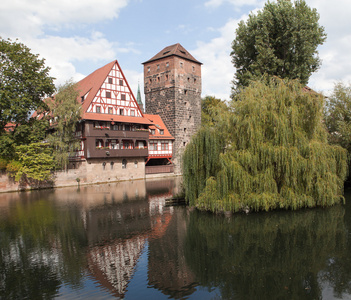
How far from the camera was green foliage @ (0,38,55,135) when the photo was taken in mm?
28734

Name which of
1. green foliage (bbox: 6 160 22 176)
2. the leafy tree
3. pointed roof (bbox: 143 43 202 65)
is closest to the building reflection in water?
green foliage (bbox: 6 160 22 176)

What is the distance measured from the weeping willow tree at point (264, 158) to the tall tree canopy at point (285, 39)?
34.3 ft

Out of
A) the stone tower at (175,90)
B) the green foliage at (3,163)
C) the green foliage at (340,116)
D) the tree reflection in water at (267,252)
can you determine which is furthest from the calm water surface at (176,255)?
the stone tower at (175,90)

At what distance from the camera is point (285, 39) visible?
91.1 ft

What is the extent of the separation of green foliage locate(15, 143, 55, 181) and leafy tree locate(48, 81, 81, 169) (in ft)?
3.65

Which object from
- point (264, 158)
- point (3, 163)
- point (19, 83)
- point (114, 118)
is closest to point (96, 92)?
point (114, 118)

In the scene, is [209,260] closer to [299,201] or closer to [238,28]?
→ [299,201]

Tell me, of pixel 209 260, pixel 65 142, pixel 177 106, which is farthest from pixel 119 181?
pixel 209 260

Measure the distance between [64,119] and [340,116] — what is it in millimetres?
26091

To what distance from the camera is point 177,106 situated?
45.6 metres

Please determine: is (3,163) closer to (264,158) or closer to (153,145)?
(153,145)

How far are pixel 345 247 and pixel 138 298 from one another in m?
7.91

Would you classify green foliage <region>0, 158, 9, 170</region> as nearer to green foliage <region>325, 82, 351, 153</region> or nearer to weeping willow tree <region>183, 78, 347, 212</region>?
weeping willow tree <region>183, 78, 347, 212</region>

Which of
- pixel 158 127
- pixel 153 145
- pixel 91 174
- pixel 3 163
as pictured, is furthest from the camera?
pixel 158 127
